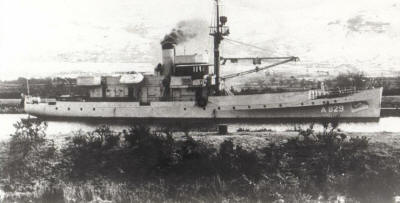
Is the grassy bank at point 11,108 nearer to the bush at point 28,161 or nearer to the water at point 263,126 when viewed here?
the water at point 263,126

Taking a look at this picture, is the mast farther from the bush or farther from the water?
the bush

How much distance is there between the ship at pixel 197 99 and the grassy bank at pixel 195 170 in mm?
9732

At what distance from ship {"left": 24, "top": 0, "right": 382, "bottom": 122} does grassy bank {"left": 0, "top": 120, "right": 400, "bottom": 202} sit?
31.9ft

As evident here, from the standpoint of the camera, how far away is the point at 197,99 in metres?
23.1

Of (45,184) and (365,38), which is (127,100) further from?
(365,38)

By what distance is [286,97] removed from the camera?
2261 cm

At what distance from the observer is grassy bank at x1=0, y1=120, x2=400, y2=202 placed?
405 inches

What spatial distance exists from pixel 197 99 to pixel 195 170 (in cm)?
1221

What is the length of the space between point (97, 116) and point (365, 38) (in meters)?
42.0

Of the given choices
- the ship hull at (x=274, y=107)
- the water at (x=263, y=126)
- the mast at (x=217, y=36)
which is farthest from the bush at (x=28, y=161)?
the mast at (x=217, y=36)

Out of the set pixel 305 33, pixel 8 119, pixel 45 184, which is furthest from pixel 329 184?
pixel 305 33

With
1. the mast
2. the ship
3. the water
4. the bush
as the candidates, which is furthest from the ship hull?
the bush

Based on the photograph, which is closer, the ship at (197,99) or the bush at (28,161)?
the bush at (28,161)

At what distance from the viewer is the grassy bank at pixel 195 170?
10289mm
